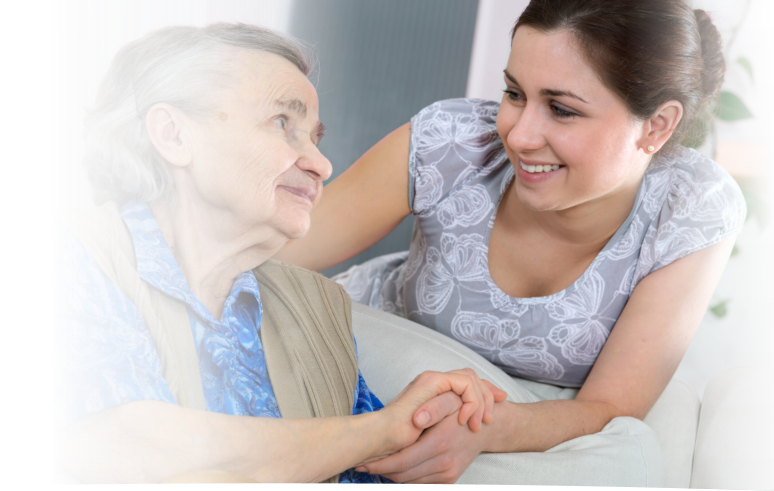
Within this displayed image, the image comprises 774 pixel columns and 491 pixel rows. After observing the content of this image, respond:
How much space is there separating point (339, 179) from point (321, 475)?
867 millimetres

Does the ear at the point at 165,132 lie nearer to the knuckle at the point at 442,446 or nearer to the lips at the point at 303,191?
the lips at the point at 303,191

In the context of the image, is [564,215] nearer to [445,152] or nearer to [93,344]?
[445,152]

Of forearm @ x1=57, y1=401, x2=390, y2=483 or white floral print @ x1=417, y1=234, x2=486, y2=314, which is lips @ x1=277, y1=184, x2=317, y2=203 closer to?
forearm @ x1=57, y1=401, x2=390, y2=483

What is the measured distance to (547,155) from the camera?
139 centimetres

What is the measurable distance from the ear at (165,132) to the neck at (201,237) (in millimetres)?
63

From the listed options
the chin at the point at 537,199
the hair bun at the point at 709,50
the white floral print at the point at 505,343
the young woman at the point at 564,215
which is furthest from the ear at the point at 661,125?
the white floral print at the point at 505,343

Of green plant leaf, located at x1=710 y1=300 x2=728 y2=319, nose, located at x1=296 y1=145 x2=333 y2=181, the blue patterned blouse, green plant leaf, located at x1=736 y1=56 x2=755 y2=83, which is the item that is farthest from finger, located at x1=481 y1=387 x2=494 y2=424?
green plant leaf, located at x1=736 y1=56 x2=755 y2=83

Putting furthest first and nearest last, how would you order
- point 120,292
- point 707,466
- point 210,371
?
point 707,466 → point 210,371 → point 120,292

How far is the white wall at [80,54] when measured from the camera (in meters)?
1.11

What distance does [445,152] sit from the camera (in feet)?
5.38

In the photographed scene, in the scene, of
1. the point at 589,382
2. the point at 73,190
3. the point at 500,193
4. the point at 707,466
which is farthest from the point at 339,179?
the point at 707,466

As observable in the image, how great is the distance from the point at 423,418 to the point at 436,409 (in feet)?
0.14

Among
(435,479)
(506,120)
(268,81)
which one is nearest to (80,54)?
(268,81)

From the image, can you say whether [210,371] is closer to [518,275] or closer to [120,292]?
[120,292]
